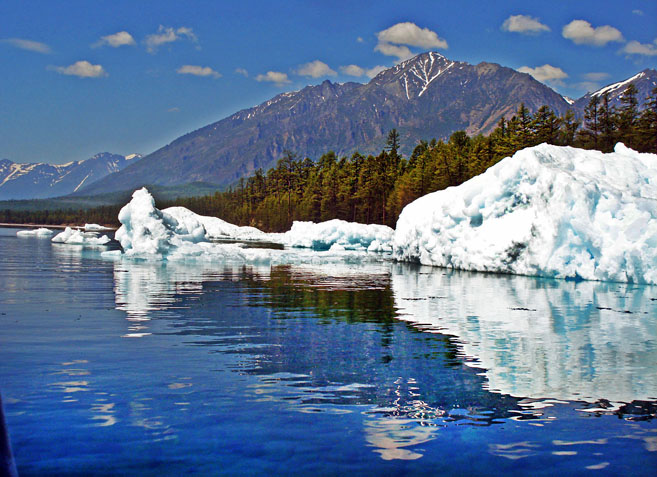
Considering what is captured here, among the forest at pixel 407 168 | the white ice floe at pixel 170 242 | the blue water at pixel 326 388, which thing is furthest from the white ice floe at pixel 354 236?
the blue water at pixel 326 388

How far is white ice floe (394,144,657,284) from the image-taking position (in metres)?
21.5

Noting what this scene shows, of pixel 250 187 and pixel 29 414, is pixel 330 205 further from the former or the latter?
pixel 29 414

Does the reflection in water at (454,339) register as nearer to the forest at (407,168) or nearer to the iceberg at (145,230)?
the iceberg at (145,230)

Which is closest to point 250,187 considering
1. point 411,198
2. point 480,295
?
point 411,198

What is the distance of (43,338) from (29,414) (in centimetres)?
460

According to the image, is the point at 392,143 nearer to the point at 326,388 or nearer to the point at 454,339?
the point at 454,339

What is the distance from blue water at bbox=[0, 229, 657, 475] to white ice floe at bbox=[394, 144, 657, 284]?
25.5ft

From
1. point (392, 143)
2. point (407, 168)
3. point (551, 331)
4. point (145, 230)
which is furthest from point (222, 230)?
point (551, 331)

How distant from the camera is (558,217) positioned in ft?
74.9

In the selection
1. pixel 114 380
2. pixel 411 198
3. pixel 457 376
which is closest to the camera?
pixel 114 380

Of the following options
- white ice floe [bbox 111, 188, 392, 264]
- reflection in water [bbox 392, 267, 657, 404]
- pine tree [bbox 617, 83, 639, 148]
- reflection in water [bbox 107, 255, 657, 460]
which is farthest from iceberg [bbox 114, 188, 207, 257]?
pine tree [bbox 617, 83, 639, 148]

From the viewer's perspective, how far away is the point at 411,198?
6906 cm

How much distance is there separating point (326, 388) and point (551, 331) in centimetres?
635

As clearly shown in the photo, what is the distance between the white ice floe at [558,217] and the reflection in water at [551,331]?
1.52 meters
